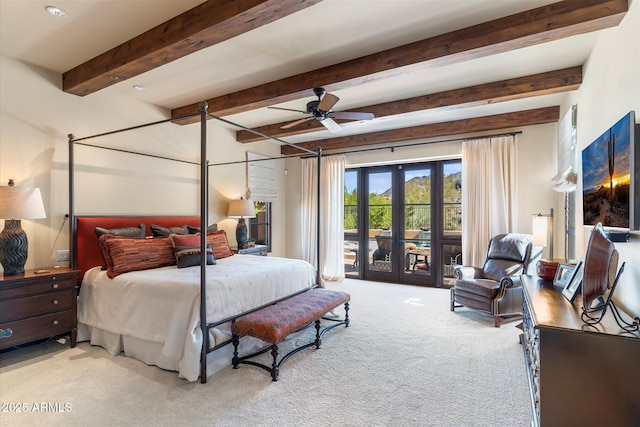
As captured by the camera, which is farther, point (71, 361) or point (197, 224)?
point (197, 224)

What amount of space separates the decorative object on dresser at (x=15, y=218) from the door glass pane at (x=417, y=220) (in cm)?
540

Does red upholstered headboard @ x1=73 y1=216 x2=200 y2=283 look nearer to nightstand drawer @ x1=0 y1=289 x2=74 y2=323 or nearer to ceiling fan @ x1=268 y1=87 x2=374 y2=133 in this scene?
nightstand drawer @ x1=0 y1=289 x2=74 y2=323

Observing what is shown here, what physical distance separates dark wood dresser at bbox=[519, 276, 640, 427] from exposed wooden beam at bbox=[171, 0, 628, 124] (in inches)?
82.0

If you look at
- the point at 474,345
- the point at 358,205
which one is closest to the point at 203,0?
the point at 474,345

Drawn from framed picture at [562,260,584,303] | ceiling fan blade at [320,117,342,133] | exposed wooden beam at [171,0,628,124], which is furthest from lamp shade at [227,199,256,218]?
framed picture at [562,260,584,303]

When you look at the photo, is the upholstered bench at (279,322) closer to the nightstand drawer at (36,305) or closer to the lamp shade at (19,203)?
the nightstand drawer at (36,305)

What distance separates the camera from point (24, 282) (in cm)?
290

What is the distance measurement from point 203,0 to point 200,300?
2.31 metres

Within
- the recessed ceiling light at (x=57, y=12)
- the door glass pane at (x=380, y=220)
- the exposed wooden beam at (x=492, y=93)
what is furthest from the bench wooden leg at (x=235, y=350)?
the door glass pane at (x=380, y=220)

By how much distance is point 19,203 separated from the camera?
9.64ft

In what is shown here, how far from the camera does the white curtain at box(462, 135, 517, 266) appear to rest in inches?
198

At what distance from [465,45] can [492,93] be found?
138 centimetres

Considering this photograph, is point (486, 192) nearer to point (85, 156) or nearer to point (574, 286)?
point (574, 286)

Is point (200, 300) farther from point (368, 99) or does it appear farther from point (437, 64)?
point (368, 99)
